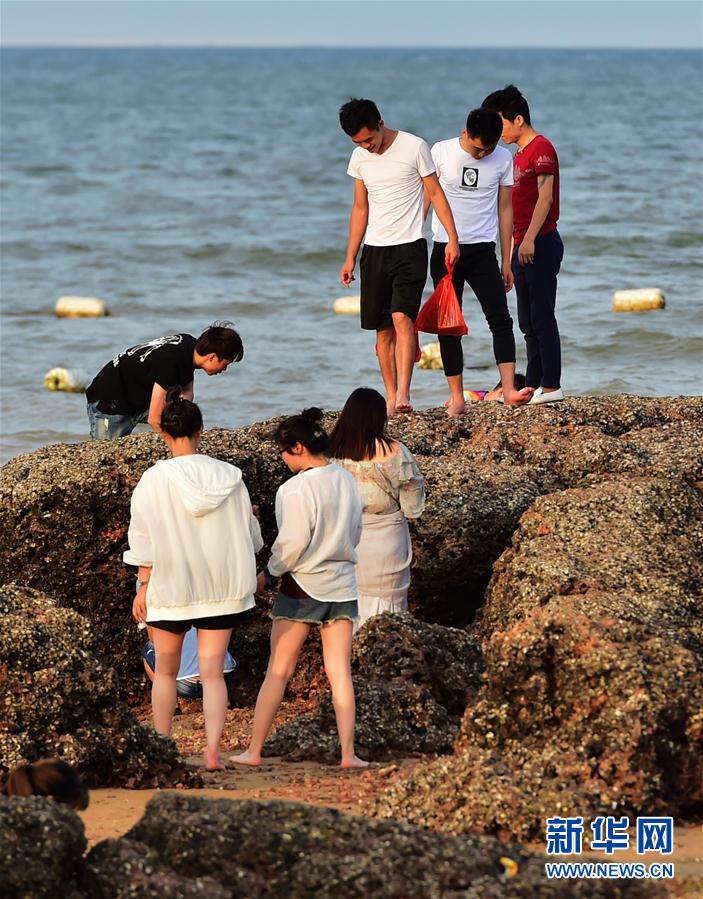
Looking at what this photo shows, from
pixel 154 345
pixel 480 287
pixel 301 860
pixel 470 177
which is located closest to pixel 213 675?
pixel 301 860

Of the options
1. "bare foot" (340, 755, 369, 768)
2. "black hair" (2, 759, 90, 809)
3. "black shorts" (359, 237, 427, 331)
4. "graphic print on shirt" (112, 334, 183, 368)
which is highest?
"black shorts" (359, 237, 427, 331)

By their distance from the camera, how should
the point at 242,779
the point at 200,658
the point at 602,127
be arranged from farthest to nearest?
the point at 602,127 < the point at 200,658 < the point at 242,779

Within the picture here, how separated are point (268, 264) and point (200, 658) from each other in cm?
1877

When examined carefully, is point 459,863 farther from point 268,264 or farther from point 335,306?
point 268,264

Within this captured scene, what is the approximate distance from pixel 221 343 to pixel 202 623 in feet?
6.16

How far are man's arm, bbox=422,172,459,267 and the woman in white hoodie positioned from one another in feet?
11.2

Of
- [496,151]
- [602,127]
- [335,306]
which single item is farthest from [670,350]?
[602,127]

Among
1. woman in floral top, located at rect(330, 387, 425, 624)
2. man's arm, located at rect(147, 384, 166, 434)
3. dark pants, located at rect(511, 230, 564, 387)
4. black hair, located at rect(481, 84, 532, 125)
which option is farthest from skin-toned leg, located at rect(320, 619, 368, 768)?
black hair, located at rect(481, 84, 532, 125)

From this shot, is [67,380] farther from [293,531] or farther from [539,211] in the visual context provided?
[293,531]

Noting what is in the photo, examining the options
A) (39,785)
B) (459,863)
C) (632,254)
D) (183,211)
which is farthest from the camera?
(183,211)

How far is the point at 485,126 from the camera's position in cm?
841

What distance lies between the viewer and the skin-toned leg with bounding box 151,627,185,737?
5.50 metres

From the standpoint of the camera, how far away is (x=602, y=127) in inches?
2222

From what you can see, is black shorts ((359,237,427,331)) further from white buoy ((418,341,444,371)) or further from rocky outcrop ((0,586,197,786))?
white buoy ((418,341,444,371))
